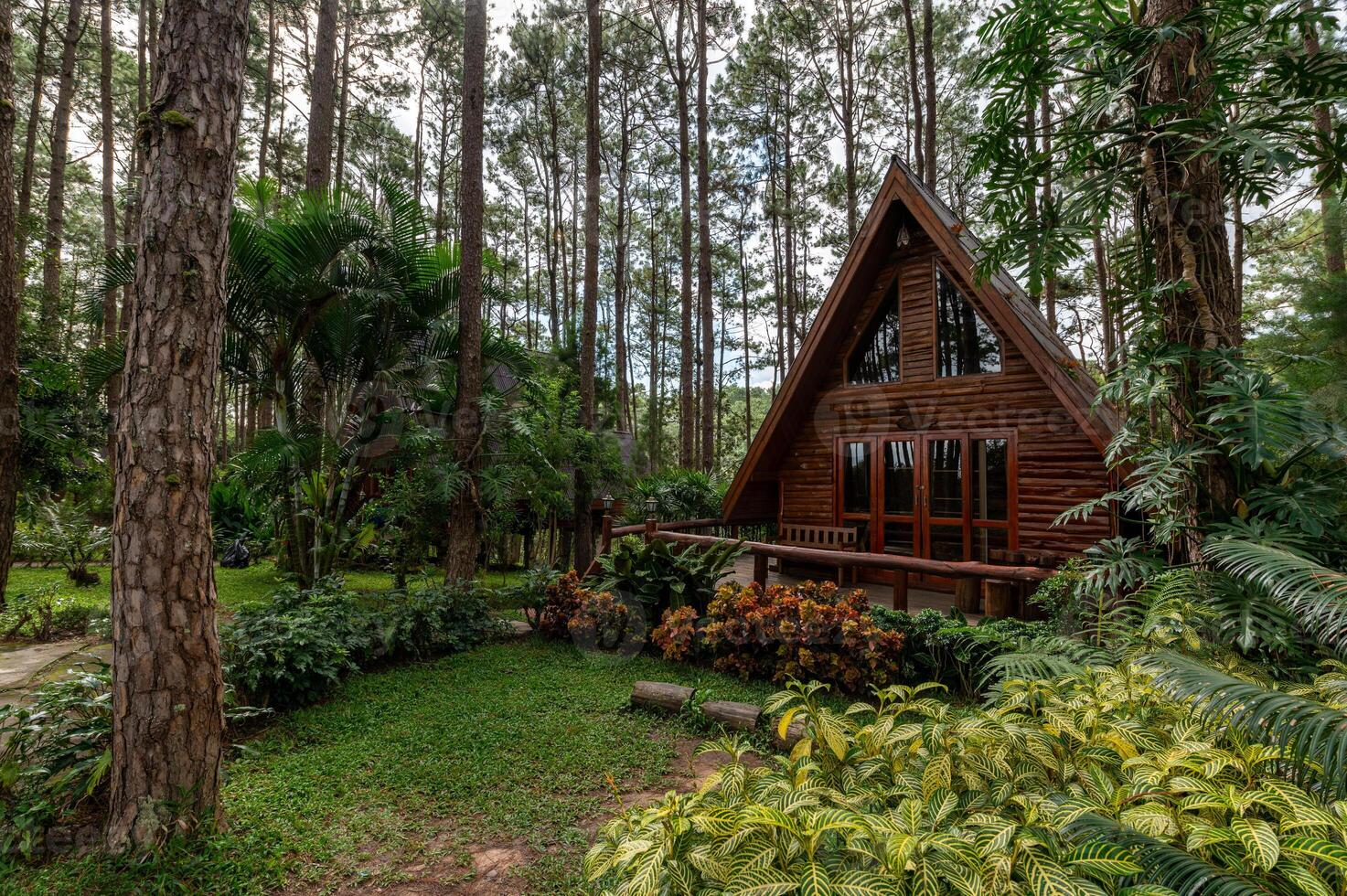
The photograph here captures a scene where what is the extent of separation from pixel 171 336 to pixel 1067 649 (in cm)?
454

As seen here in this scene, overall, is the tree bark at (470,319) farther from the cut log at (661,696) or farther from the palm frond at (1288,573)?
the palm frond at (1288,573)

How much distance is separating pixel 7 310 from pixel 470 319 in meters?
3.71

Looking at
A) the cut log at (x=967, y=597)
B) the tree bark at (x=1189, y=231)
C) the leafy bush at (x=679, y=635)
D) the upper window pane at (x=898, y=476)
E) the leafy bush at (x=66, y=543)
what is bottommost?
the leafy bush at (x=679, y=635)

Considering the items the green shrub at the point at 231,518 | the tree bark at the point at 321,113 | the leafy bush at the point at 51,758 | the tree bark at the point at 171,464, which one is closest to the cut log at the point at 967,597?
the tree bark at the point at 171,464

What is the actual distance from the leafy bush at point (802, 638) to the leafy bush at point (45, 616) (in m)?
5.33

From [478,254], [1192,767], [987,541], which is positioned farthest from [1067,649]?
[478,254]

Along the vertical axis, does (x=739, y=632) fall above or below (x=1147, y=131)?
below

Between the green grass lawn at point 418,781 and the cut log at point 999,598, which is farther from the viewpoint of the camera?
the cut log at point 999,598

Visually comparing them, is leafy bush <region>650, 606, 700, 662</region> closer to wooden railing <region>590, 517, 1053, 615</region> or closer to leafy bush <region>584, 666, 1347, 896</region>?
wooden railing <region>590, 517, 1053, 615</region>

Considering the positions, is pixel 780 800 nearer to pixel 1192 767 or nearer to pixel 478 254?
pixel 1192 767

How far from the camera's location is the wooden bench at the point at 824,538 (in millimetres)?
7711

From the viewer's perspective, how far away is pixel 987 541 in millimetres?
6785

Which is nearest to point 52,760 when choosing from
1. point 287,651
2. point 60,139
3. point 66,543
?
point 287,651

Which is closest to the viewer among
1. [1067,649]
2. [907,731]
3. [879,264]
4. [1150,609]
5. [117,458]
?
[907,731]
